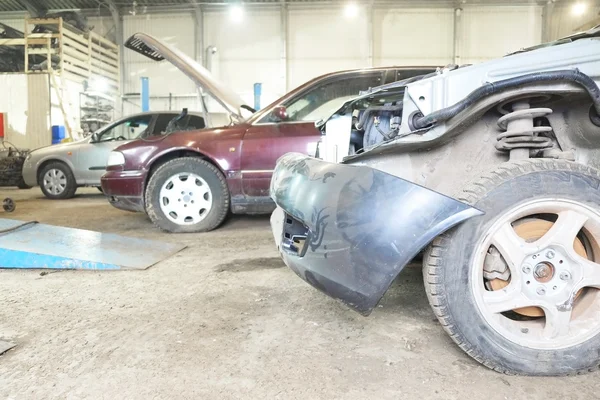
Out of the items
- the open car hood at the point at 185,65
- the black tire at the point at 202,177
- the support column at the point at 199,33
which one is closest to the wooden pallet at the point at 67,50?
the support column at the point at 199,33

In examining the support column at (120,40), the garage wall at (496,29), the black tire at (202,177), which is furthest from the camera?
the support column at (120,40)

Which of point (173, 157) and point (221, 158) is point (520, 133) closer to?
point (221, 158)

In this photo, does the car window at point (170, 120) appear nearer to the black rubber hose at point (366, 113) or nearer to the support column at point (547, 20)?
the black rubber hose at point (366, 113)

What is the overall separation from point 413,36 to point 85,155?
36.7 feet

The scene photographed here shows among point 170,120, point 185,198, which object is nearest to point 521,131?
point 185,198

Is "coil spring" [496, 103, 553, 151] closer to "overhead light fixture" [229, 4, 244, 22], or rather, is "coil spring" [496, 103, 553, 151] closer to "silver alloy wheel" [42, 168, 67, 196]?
"silver alloy wheel" [42, 168, 67, 196]

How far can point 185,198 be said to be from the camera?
3.90m

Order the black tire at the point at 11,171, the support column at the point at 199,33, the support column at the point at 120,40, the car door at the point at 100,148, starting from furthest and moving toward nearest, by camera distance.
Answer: the support column at the point at 120,40 < the support column at the point at 199,33 < the black tire at the point at 11,171 < the car door at the point at 100,148

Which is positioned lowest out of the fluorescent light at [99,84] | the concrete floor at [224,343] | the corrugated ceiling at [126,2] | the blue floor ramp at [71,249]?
the concrete floor at [224,343]

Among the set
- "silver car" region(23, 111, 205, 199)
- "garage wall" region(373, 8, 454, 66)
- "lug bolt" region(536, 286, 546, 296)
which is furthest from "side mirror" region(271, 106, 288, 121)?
"garage wall" region(373, 8, 454, 66)

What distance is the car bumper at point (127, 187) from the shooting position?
3.94 metres

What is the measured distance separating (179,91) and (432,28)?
9121 millimetres

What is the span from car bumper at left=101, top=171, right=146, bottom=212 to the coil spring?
342 centimetres

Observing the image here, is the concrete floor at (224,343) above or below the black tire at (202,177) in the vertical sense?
below
